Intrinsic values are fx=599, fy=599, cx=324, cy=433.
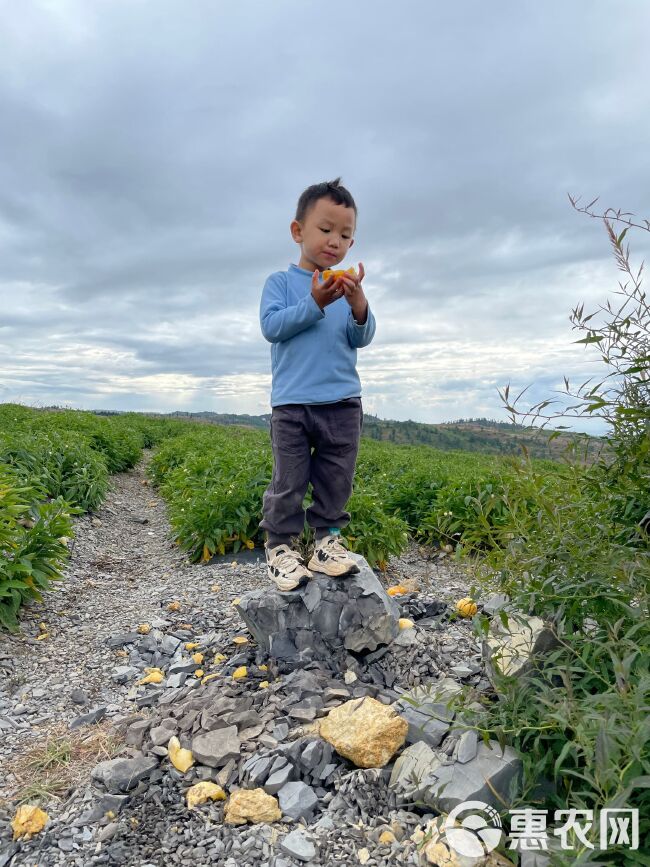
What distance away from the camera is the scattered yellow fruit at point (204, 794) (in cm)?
231

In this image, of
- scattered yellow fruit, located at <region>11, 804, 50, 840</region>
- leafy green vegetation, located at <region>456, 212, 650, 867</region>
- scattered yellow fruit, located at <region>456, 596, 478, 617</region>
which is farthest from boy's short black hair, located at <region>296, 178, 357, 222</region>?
scattered yellow fruit, located at <region>11, 804, 50, 840</region>

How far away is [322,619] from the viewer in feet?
11.3

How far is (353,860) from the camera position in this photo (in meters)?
2.00

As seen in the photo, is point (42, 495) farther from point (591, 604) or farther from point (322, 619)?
point (591, 604)

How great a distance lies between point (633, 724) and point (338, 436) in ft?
7.48

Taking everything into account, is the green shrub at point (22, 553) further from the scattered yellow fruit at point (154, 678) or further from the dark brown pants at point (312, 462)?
the dark brown pants at point (312, 462)

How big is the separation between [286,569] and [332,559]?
0.93 feet

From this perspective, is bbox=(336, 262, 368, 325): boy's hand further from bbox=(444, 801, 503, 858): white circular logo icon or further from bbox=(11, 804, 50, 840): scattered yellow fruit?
bbox=(11, 804, 50, 840): scattered yellow fruit

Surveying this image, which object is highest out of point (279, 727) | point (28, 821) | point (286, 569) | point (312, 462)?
point (312, 462)

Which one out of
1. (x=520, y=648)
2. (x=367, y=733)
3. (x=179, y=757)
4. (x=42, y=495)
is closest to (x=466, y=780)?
(x=367, y=733)

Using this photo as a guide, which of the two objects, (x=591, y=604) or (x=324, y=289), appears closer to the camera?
(x=591, y=604)

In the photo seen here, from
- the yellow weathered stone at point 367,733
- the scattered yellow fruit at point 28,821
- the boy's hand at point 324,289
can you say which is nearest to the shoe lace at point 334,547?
the yellow weathered stone at point 367,733

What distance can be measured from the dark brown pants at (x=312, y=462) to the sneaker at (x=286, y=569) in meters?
0.09

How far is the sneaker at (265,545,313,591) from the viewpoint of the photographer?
11.6ft
